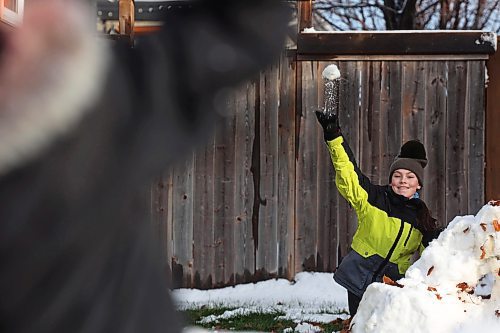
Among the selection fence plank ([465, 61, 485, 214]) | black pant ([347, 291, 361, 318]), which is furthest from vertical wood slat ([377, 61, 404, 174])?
black pant ([347, 291, 361, 318])

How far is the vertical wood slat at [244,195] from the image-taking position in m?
6.71

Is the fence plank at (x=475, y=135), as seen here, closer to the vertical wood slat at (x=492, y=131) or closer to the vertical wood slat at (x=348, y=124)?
the vertical wood slat at (x=492, y=131)

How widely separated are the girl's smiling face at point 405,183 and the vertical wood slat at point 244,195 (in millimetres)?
2221

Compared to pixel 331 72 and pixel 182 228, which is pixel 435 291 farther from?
pixel 182 228

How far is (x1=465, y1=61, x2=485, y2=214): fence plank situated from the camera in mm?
6539

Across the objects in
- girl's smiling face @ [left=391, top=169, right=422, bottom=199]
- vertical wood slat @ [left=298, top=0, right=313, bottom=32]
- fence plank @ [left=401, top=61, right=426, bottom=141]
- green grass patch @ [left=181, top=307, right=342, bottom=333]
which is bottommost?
green grass patch @ [left=181, top=307, right=342, bottom=333]

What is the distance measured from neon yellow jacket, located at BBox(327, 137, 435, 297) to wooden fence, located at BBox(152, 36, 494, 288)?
198cm

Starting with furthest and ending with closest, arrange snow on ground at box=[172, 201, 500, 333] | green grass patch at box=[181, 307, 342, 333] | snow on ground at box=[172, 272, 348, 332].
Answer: snow on ground at box=[172, 272, 348, 332] → green grass patch at box=[181, 307, 342, 333] → snow on ground at box=[172, 201, 500, 333]

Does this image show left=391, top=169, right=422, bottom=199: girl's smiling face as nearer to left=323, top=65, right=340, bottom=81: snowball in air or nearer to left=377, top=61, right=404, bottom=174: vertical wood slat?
left=323, top=65, right=340, bottom=81: snowball in air

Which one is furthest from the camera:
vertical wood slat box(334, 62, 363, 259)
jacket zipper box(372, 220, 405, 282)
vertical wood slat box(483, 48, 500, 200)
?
vertical wood slat box(334, 62, 363, 259)

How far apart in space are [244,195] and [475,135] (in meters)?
1.93

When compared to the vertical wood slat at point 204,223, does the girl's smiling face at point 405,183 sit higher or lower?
higher

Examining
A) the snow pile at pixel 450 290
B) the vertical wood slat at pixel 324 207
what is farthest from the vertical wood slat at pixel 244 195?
the snow pile at pixel 450 290

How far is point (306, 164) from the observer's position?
6.67m
